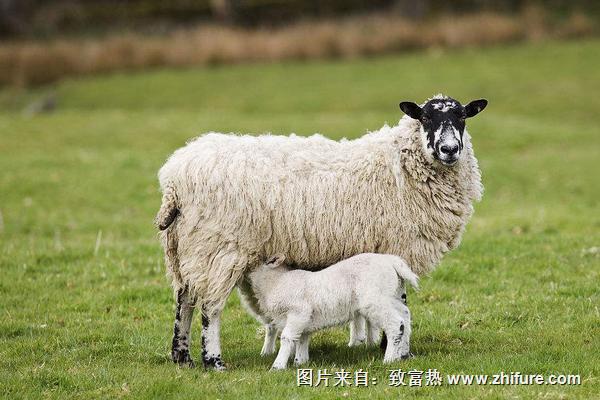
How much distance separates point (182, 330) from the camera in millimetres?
7926

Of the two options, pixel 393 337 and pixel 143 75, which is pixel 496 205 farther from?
pixel 143 75

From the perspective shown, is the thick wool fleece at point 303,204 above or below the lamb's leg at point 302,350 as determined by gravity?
above

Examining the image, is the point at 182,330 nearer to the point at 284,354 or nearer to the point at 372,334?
the point at 284,354

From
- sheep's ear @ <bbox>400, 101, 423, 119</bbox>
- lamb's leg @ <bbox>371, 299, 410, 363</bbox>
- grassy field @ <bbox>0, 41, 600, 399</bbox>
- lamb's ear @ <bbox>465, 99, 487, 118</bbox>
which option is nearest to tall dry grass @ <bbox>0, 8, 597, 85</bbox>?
grassy field @ <bbox>0, 41, 600, 399</bbox>

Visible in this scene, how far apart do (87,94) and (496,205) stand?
19938mm

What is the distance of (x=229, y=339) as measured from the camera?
8719 mm

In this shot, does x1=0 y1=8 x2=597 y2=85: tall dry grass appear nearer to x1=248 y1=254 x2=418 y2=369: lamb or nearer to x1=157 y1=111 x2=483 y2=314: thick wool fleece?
x1=157 y1=111 x2=483 y2=314: thick wool fleece

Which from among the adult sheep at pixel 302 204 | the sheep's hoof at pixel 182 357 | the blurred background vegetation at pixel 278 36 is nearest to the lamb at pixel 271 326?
the adult sheep at pixel 302 204

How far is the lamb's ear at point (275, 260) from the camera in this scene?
7.77 metres

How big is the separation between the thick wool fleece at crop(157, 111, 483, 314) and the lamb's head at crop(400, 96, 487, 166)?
0.20m

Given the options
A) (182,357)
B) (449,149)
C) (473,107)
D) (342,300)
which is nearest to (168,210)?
(182,357)

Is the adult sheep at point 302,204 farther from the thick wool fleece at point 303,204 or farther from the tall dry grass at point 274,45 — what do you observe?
the tall dry grass at point 274,45

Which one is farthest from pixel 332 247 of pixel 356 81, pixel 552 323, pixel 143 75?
pixel 143 75

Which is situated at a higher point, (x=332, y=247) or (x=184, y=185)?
(x=184, y=185)
